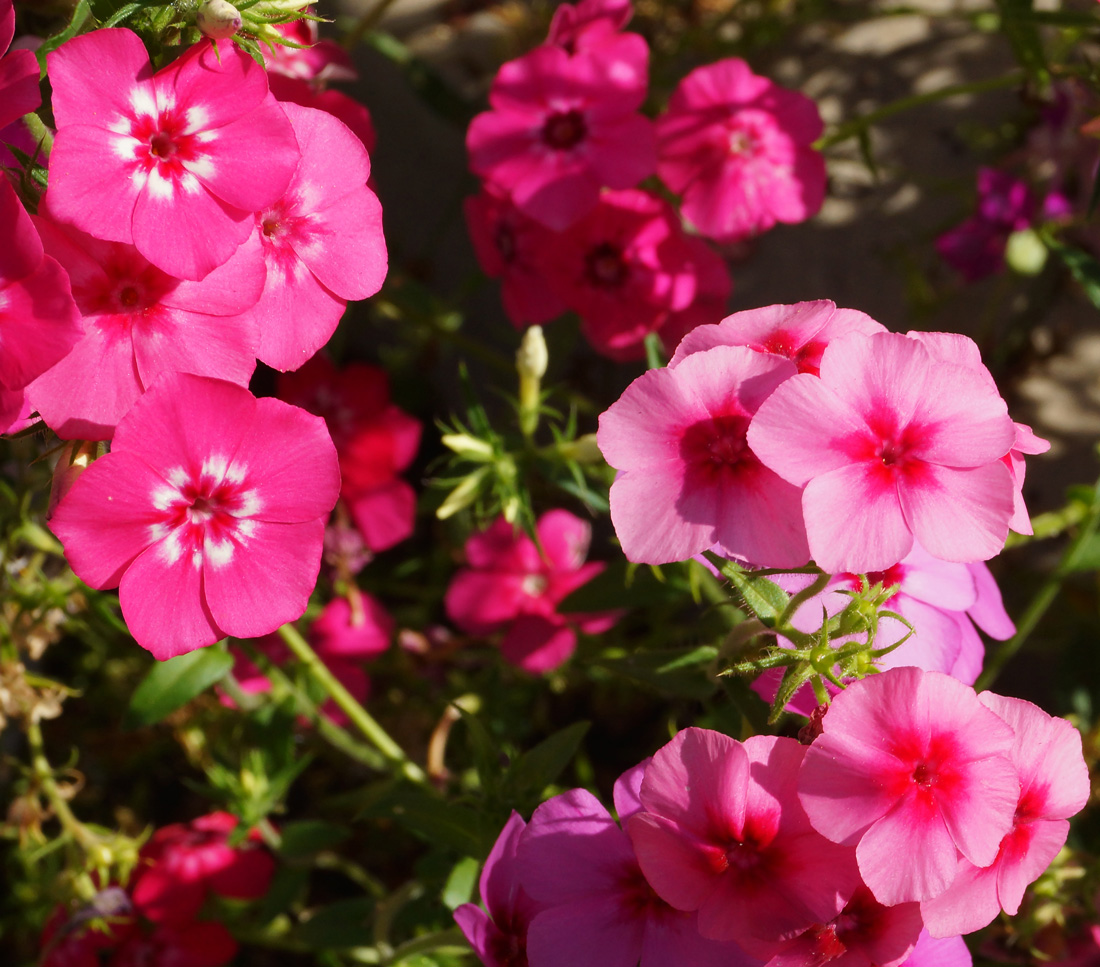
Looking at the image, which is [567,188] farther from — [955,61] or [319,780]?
[319,780]

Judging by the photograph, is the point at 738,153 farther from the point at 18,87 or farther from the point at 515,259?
the point at 18,87

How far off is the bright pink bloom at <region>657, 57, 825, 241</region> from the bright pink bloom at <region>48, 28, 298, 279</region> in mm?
817

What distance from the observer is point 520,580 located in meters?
1.96

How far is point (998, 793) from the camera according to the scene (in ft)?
3.07

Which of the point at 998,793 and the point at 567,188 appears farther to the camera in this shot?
the point at 567,188

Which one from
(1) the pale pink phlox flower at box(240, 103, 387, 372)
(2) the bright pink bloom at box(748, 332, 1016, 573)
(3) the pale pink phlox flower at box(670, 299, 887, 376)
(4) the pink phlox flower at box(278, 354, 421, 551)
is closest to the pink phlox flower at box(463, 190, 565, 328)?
(4) the pink phlox flower at box(278, 354, 421, 551)

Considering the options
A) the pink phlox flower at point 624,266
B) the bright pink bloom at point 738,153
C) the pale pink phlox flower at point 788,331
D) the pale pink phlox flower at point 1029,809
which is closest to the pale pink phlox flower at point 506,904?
the pale pink phlox flower at point 1029,809

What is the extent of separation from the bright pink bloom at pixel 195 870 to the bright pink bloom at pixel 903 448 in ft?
4.12

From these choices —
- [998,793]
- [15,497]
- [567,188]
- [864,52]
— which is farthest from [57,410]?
[864,52]

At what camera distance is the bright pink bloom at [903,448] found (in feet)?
3.09

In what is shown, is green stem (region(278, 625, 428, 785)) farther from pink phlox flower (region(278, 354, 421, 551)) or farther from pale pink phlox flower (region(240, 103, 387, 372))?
pale pink phlox flower (region(240, 103, 387, 372))

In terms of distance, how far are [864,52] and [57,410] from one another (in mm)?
1843

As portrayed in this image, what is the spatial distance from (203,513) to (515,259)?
2.63ft

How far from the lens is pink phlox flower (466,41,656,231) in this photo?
5.16ft
